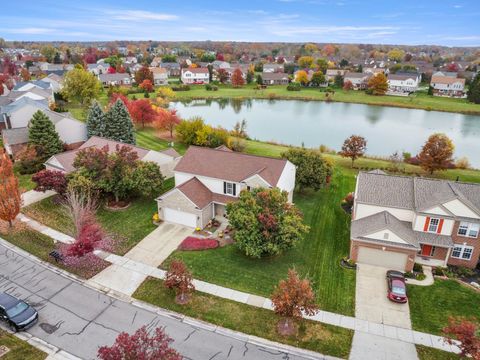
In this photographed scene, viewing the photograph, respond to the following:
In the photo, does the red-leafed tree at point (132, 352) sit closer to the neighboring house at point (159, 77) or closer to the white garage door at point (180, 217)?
the white garage door at point (180, 217)

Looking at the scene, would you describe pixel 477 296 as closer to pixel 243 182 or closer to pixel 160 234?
pixel 243 182

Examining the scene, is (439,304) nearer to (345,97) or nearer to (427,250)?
(427,250)

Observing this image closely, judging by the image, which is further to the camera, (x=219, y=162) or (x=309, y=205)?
(x=309, y=205)

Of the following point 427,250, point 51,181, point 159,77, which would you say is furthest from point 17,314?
point 159,77

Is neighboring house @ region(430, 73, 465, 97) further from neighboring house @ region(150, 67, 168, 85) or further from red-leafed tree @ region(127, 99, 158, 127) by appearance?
red-leafed tree @ region(127, 99, 158, 127)

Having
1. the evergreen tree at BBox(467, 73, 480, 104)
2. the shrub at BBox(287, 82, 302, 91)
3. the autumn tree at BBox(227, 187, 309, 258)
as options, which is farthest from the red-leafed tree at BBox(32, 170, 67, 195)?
the evergreen tree at BBox(467, 73, 480, 104)

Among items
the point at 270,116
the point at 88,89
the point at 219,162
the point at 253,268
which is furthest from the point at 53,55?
the point at 253,268
